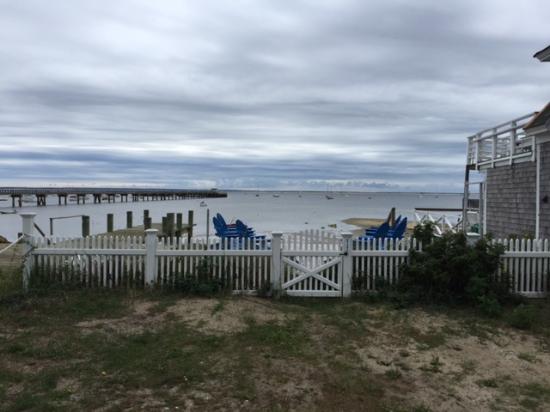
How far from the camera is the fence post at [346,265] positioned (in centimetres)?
826

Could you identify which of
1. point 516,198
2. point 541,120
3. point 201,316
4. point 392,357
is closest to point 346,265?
point 201,316

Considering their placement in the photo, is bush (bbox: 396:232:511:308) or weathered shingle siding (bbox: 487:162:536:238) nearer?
bush (bbox: 396:232:511:308)

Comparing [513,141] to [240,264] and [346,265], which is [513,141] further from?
[240,264]

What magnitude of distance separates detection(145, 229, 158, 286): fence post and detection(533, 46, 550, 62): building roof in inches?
377

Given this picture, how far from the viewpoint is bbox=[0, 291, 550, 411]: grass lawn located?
4262mm

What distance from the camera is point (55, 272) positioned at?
8.21m

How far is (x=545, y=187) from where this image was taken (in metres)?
10.9

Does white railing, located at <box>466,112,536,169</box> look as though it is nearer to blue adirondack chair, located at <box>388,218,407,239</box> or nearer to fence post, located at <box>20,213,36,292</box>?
blue adirondack chair, located at <box>388,218,407,239</box>

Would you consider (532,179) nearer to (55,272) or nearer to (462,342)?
(462,342)

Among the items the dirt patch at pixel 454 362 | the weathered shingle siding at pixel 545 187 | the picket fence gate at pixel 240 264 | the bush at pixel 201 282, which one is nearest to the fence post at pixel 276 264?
the picket fence gate at pixel 240 264

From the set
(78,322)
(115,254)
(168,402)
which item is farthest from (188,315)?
(168,402)

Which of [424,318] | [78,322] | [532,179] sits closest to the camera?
[78,322]

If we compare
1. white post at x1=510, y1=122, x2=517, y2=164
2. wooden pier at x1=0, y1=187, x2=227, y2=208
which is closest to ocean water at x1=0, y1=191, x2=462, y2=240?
wooden pier at x1=0, y1=187, x2=227, y2=208

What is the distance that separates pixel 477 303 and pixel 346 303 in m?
1.99
